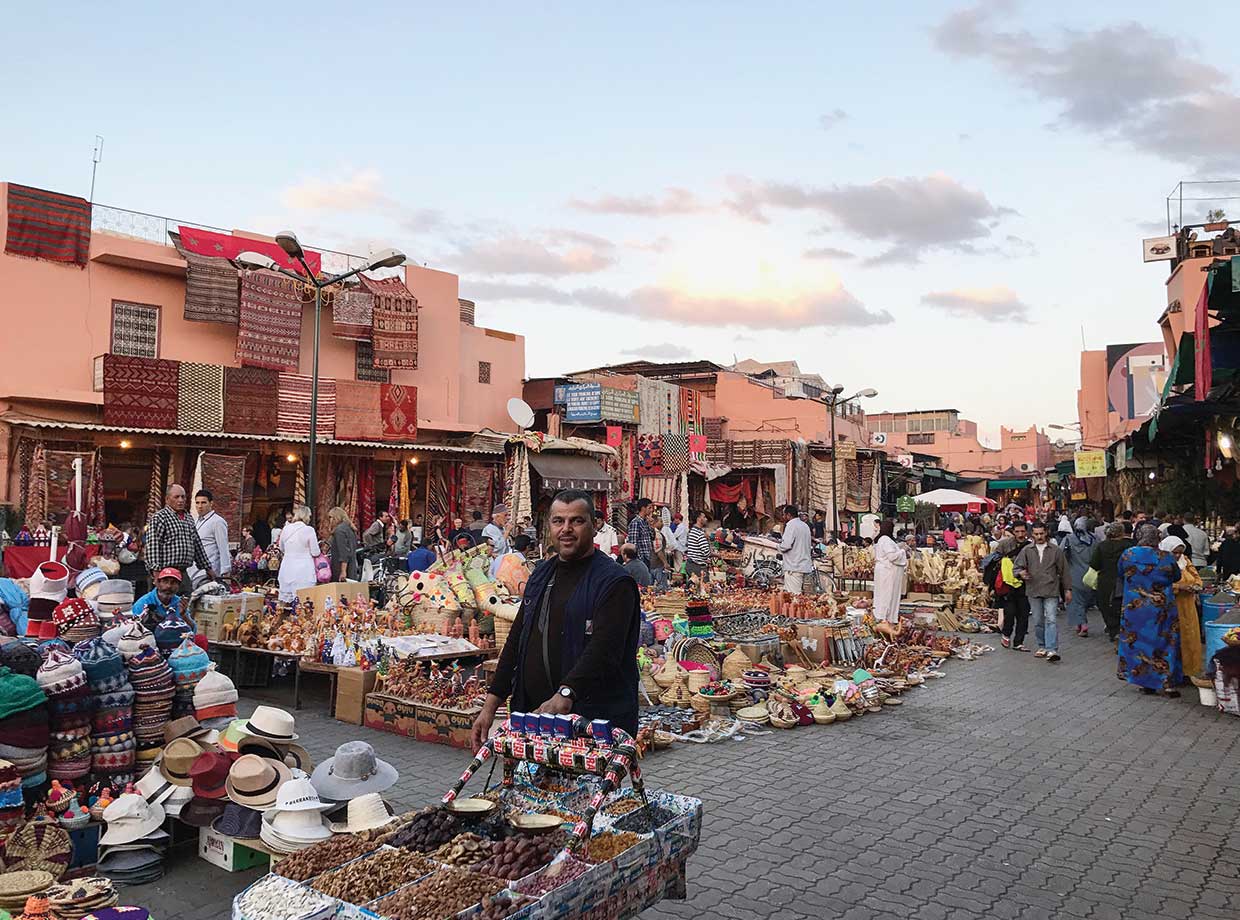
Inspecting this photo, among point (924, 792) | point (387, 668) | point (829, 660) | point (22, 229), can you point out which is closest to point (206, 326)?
point (22, 229)

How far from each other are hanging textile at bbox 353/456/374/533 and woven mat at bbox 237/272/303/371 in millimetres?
2628

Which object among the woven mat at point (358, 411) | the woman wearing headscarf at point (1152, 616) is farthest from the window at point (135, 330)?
the woman wearing headscarf at point (1152, 616)

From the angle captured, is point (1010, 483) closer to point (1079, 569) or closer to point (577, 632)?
point (1079, 569)

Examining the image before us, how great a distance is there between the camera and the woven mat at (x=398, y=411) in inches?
749

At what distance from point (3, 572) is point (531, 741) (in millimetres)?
12290

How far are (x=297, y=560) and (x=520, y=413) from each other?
1240 cm

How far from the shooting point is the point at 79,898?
3.41 metres

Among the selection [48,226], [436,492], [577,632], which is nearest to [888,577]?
[577,632]

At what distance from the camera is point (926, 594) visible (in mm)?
16188

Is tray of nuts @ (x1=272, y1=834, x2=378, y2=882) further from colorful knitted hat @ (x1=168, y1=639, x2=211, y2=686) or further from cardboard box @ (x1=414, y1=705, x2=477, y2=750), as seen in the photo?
cardboard box @ (x1=414, y1=705, x2=477, y2=750)

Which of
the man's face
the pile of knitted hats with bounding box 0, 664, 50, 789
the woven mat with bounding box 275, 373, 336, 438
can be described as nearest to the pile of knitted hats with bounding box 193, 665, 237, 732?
the pile of knitted hats with bounding box 0, 664, 50, 789

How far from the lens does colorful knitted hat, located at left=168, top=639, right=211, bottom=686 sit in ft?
17.9

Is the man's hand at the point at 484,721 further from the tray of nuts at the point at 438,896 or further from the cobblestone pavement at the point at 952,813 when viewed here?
the cobblestone pavement at the point at 952,813

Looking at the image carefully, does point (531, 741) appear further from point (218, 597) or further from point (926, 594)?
point (926, 594)
